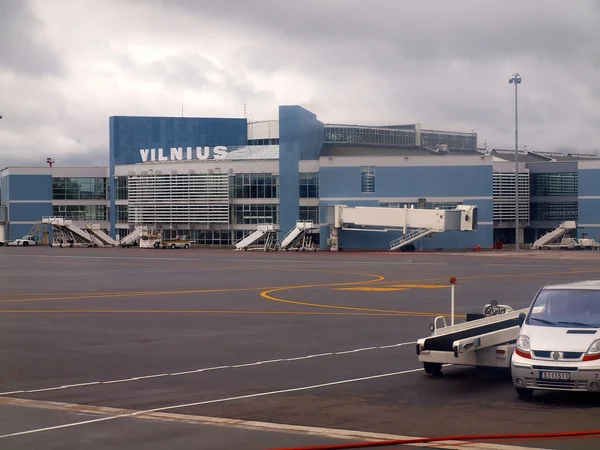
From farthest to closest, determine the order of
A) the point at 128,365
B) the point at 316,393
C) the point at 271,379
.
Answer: the point at 128,365 < the point at 271,379 < the point at 316,393

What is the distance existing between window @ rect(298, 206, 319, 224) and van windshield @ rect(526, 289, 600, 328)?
107 m

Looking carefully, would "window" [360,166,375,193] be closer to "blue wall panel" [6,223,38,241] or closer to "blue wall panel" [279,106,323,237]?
"blue wall panel" [279,106,323,237]

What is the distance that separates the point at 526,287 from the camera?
1779 inches

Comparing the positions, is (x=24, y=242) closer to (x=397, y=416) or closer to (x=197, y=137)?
(x=197, y=137)

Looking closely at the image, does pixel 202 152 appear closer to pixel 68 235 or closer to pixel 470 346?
pixel 68 235

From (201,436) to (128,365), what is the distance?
7.66 metres

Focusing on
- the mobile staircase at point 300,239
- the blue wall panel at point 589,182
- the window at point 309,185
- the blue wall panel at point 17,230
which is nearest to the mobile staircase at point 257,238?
the mobile staircase at point 300,239

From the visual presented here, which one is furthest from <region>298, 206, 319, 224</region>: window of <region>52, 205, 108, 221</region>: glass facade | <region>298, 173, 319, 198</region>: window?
<region>52, 205, 108, 221</region>: glass facade

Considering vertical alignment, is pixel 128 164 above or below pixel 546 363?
above

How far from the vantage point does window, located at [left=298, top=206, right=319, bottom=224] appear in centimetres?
12619

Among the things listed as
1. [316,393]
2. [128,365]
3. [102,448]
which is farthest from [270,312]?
[102,448]

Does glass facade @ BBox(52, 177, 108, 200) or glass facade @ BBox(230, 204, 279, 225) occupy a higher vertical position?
glass facade @ BBox(52, 177, 108, 200)

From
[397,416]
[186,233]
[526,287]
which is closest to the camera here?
[397,416]

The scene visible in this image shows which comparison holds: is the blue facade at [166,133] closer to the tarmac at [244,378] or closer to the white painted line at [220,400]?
the tarmac at [244,378]
